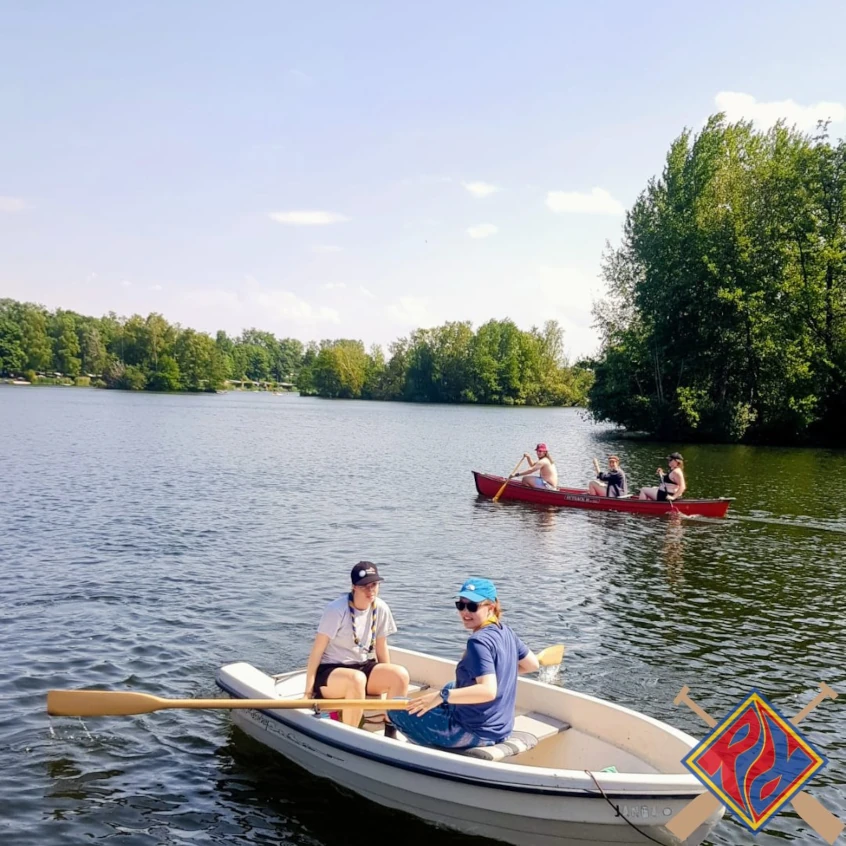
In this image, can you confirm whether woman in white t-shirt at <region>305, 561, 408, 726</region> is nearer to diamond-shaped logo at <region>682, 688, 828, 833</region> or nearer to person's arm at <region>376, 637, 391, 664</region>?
person's arm at <region>376, 637, 391, 664</region>

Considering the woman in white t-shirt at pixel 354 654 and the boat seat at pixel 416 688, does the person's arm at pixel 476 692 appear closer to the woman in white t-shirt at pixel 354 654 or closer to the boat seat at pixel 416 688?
the woman in white t-shirt at pixel 354 654

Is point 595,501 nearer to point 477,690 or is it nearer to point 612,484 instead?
point 612,484

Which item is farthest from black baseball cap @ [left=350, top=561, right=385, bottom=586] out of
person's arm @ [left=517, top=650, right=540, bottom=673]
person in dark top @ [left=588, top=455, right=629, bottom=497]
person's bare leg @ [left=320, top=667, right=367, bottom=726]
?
person in dark top @ [left=588, top=455, right=629, bottom=497]

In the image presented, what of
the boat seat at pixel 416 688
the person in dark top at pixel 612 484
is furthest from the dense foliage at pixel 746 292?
the boat seat at pixel 416 688

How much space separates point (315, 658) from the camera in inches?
315

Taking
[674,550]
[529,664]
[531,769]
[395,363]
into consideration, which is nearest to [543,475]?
[674,550]

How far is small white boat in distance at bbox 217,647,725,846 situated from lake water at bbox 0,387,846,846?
A: 300 mm

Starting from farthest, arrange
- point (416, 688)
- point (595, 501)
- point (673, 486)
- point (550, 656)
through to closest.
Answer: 1. point (595, 501)
2. point (673, 486)
3. point (416, 688)
4. point (550, 656)

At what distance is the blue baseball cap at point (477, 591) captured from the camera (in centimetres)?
684

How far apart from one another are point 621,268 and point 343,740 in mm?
56628

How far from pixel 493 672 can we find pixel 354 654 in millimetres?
1818

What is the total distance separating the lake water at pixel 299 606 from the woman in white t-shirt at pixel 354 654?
3.22ft

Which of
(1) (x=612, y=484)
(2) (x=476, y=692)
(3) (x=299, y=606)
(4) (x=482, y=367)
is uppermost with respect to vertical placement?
(4) (x=482, y=367)

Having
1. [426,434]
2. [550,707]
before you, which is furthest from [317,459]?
[550,707]
